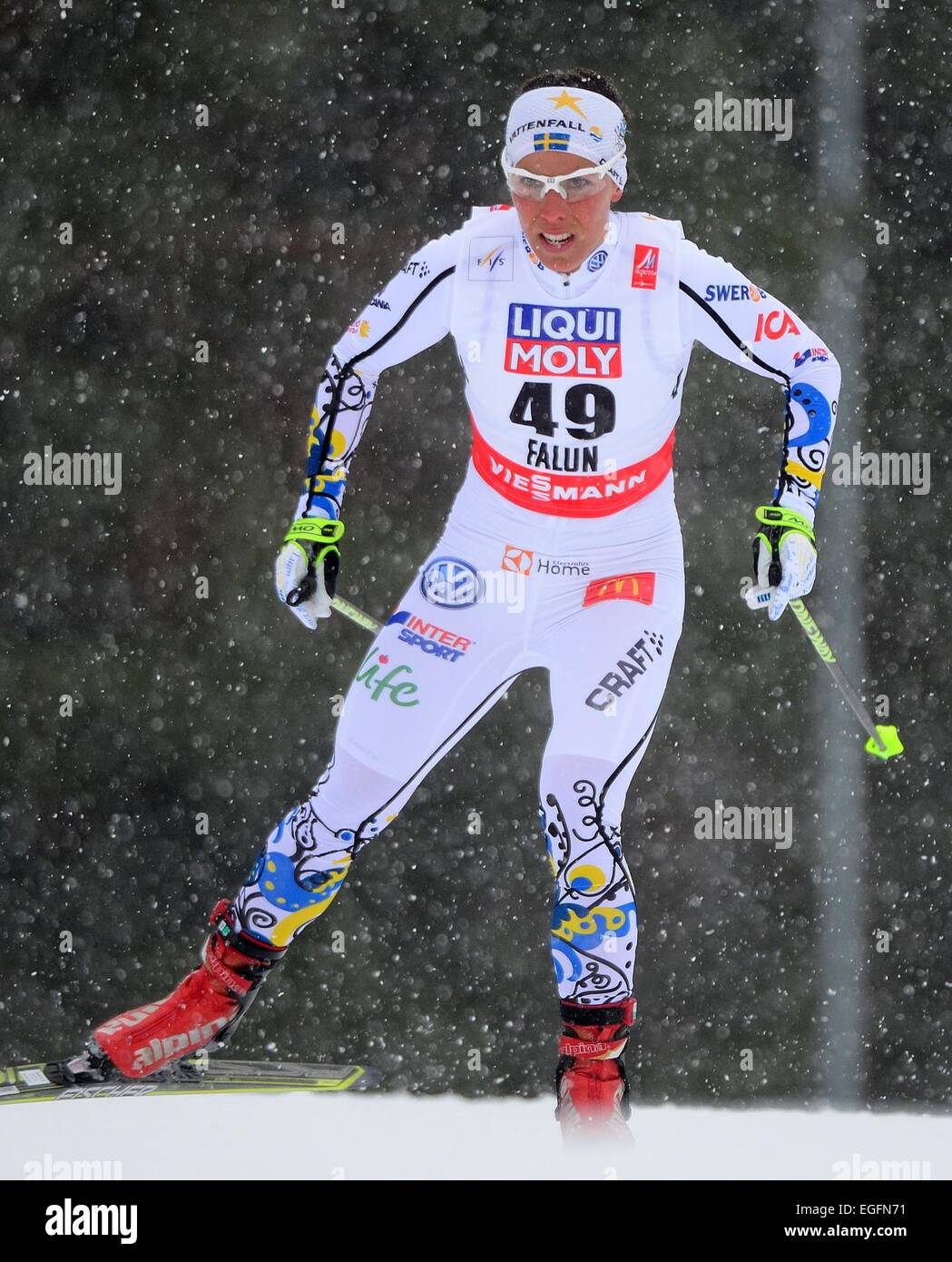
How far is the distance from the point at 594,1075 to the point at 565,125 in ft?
6.07

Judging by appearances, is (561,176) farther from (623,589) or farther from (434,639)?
(434,639)

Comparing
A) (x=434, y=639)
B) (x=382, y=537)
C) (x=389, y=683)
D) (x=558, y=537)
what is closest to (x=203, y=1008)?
(x=389, y=683)

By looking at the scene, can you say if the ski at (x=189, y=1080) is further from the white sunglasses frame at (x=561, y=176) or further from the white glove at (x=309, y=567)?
the white sunglasses frame at (x=561, y=176)

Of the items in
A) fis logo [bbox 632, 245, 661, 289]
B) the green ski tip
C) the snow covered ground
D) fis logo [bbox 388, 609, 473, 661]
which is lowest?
the snow covered ground

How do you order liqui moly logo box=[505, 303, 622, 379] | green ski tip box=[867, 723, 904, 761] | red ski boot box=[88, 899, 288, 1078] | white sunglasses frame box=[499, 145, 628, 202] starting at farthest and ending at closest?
1. green ski tip box=[867, 723, 904, 761]
2. red ski boot box=[88, 899, 288, 1078]
3. liqui moly logo box=[505, 303, 622, 379]
4. white sunglasses frame box=[499, 145, 628, 202]

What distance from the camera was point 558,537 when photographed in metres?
3.26

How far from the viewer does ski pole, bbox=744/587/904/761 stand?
313cm

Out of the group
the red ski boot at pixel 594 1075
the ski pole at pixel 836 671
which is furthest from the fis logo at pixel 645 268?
Result: the red ski boot at pixel 594 1075

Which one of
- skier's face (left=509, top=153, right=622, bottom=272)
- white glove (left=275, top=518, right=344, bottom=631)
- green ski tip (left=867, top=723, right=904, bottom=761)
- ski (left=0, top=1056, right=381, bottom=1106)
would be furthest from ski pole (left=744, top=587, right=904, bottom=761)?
ski (left=0, top=1056, right=381, bottom=1106)

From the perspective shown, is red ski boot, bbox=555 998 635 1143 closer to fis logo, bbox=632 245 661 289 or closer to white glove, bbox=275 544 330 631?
white glove, bbox=275 544 330 631

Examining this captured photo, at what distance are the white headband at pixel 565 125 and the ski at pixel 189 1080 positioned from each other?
2.14 m

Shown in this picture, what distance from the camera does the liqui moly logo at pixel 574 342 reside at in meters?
3.16

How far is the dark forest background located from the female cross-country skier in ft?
3.15
